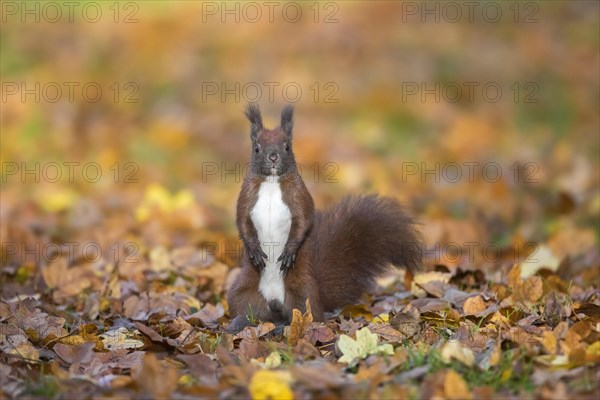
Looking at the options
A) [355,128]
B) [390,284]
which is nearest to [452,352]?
[390,284]

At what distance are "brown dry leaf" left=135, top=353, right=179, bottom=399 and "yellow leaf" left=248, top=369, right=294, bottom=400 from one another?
0.27m

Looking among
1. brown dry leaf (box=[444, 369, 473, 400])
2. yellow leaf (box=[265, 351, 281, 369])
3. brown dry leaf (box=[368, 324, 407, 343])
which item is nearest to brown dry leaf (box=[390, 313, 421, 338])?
brown dry leaf (box=[368, 324, 407, 343])

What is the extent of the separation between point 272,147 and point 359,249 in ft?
2.64

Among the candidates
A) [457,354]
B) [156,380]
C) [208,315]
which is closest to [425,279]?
[208,315]

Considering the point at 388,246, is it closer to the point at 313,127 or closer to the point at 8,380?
the point at 8,380

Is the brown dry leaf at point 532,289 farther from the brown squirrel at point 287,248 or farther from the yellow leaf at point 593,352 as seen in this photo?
the yellow leaf at point 593,352

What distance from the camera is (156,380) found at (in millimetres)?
3342

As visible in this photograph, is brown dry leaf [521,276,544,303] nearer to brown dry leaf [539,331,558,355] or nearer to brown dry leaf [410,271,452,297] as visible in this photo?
brown dry leaf [410,271,452,297]

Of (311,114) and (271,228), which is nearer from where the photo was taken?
(271,228)

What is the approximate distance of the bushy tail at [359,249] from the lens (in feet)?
16.3

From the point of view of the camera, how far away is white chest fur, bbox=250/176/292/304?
15.1ft

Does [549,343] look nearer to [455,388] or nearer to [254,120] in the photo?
[455,388]

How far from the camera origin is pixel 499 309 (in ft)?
15.0

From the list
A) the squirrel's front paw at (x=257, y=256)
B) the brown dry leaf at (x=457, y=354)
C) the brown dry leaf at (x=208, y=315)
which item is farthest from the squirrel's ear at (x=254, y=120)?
the brown dry leaf at (x=457, y=354)
